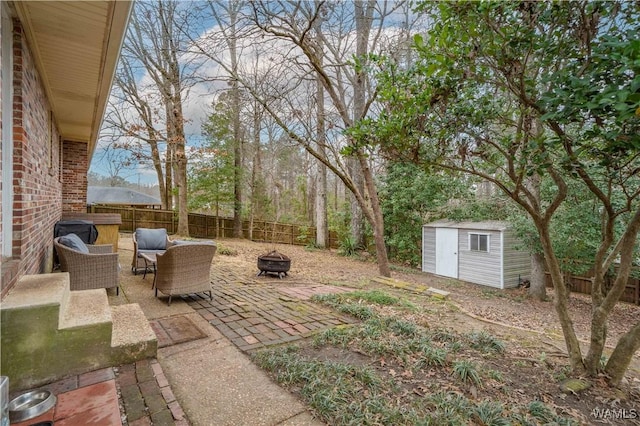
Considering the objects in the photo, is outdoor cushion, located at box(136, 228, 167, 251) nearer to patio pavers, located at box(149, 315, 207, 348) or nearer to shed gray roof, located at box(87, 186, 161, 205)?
patio pavers, located at box(149, 315, 207, 348)

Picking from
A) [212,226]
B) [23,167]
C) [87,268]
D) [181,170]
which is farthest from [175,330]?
[212,226]

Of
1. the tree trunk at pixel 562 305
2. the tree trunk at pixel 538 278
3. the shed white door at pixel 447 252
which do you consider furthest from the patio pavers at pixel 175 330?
the shed white door at pixel 447 252

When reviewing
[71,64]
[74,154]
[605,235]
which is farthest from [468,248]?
[74,154]

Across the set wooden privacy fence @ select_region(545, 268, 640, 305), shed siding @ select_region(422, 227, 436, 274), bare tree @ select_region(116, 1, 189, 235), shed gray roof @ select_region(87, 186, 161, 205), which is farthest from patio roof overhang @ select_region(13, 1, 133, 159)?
shed gray roof @ select_region(87, 186, 161, 205)

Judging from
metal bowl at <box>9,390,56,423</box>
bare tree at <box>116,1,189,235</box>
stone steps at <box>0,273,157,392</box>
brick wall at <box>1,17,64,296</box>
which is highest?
bare tree at <box>116,1,189,235</box>

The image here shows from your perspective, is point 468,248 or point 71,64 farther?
point 468,248

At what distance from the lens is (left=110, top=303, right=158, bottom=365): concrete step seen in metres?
2.52

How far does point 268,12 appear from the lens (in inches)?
254

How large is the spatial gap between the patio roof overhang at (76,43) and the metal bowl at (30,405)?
2673 millimetres

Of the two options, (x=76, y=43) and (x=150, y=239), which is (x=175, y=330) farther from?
(x=150, y=239)

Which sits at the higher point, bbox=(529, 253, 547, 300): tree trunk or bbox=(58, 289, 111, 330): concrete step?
bbox=(58, 289, 111, 330): concrete step

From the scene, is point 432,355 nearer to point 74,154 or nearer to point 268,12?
point 268,12

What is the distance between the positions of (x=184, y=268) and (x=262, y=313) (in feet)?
4.16

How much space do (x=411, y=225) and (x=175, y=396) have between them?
1184 cm
